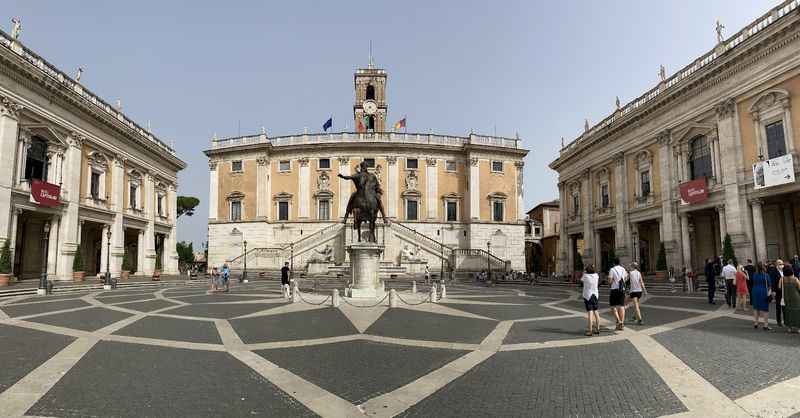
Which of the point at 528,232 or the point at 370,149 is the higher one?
the point at 370,149

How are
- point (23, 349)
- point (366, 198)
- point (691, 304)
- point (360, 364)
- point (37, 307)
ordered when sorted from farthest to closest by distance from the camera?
point (366, 198), point (691, 304), point (37, 307), point (23, 349), point (360, 364)

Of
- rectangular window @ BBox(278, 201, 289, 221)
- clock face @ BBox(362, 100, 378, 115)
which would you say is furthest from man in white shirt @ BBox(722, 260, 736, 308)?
clock face @ BBox(362, 100, 378, 115)

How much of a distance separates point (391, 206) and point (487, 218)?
35.7ft

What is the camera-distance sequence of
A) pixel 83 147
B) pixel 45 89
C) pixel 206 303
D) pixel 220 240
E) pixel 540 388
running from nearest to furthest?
1. pixel 540 388
2. pixel 206 303
3. pixel 45 89
4. pixel 83 147
5. pixel 220 240

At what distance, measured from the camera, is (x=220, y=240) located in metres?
43.1

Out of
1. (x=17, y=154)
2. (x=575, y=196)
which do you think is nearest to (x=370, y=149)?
(x=575, y=196)

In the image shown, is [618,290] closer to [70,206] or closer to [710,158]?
[710,158]

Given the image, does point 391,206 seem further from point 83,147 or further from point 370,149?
point 83,147

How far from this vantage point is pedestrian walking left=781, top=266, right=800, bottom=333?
8664 mm

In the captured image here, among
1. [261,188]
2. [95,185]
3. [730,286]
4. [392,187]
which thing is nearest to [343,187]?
[392,187]

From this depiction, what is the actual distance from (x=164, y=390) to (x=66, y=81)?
101 feet

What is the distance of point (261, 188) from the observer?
43.4 meters

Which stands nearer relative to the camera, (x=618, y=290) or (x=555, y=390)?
(x=555, y=390)

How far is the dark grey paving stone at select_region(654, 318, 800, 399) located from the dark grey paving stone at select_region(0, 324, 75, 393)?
9.92 meters
